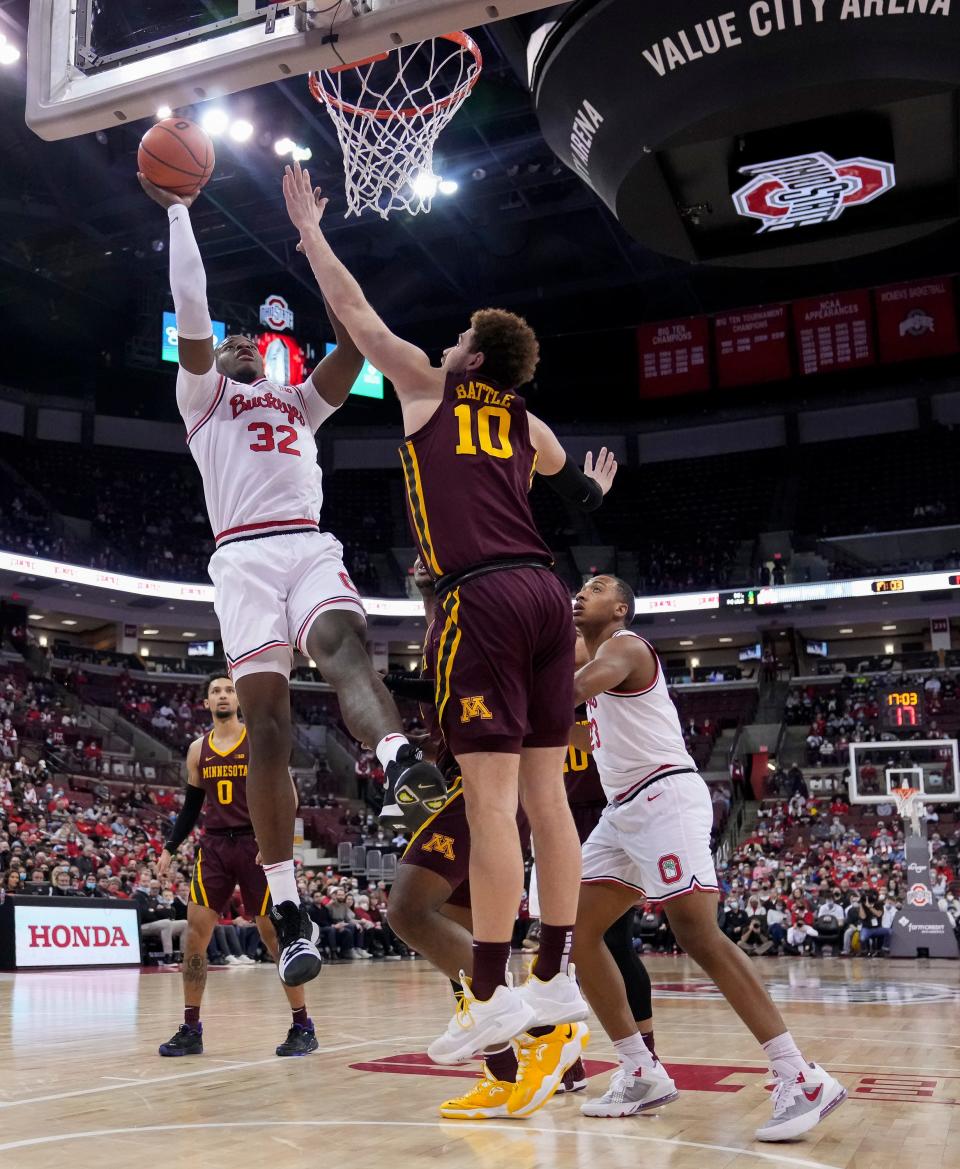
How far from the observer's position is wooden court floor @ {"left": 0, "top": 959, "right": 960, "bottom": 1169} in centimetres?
331

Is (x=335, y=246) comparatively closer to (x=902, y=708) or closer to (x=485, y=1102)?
(x=902, y=708)

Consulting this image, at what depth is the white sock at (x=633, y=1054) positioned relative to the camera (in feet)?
14.2

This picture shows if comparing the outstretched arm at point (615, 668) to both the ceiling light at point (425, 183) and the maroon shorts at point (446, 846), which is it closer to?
the maroon shorts at point (446, 846)

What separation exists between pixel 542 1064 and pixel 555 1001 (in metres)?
0.20

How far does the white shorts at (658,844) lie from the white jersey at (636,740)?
0.19 feet

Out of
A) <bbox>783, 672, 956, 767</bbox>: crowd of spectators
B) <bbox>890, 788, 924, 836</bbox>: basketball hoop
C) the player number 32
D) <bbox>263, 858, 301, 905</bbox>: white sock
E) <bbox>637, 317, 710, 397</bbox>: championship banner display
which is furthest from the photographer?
<bbox>637, 317, 710, 397</bbox>: championship banner display

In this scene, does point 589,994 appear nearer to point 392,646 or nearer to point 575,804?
point 575,804

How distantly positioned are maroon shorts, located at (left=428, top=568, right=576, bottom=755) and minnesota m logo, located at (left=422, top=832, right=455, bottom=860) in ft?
2.57

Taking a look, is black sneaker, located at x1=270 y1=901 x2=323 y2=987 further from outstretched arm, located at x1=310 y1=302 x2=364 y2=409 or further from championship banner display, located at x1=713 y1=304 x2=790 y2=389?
championship banner display, located at x1=713 y1=304 x2=790 y2=389

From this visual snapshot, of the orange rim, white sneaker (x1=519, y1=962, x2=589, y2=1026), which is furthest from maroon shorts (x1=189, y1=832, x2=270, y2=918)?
the orange rim

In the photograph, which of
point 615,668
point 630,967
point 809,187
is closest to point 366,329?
point 615,668

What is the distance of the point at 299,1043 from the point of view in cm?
594

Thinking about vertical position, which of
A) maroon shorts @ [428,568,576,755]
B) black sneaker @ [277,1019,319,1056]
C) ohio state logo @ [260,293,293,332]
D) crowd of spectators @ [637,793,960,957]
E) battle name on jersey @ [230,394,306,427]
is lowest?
crowd of spectators @ [637,793,960,957]

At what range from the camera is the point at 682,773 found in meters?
4.69
